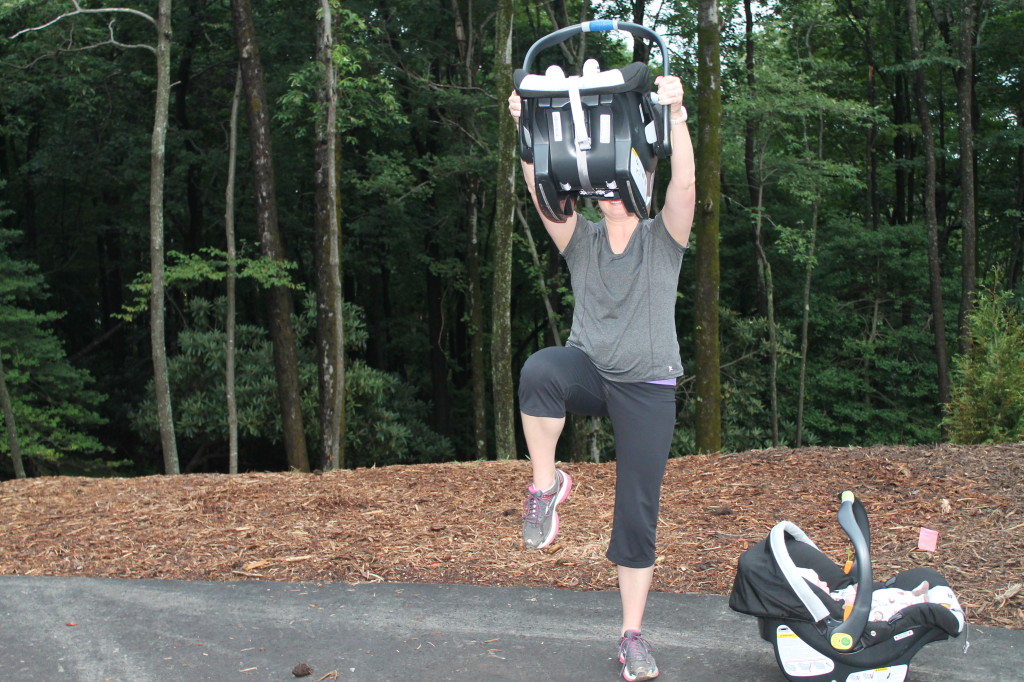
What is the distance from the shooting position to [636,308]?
3.56m

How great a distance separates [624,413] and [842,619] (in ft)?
3.75

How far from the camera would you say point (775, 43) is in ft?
64.3

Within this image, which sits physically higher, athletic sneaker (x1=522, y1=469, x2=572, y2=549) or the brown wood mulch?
athletic sneaker (x1=522, y1=469, x2=572, y2=549)

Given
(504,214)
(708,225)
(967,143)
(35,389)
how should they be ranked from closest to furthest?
(708,225), (504,214), (35,389), (967,143)

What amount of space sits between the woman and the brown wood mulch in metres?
1.53

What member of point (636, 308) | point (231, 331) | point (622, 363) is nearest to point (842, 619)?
point (622, 363)

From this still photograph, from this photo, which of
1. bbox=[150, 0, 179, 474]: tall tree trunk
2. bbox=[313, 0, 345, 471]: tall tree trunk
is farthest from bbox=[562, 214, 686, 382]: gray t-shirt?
bbox=[150, 0, 179, 474]: tall tree trunk

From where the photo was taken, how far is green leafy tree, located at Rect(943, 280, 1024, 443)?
7805mm

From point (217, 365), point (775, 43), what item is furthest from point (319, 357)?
point (775, 43)

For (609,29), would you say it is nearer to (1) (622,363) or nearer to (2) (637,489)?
(1) (622,363)

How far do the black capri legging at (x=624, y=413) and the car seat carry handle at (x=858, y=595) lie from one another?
0.72m

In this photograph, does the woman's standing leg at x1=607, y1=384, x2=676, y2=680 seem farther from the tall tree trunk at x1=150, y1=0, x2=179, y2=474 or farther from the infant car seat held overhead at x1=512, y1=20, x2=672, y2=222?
the tall tree trunk at x1=150, y1=0, x2=179, y2=474

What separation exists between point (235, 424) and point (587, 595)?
11893 mm

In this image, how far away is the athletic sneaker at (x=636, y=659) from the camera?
3.75 m
